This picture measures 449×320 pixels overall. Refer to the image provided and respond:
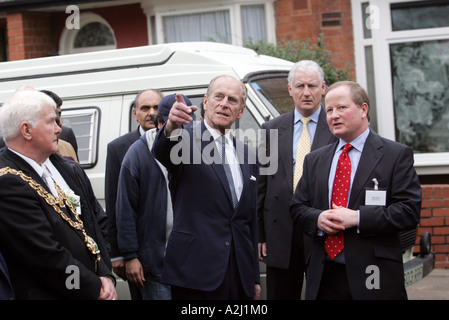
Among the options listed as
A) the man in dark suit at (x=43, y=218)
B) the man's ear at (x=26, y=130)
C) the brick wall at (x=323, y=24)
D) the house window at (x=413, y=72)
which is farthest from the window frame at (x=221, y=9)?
the man's ear at (x=26, y=130)

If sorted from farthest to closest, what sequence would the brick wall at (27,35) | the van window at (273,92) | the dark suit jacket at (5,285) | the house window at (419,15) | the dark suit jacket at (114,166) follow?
the brick wall at (27,35) < the house window at (419,15) < the van window at (273,92) < the dark suit jacket at (114,166) < the dark suit jacket at (5,285)

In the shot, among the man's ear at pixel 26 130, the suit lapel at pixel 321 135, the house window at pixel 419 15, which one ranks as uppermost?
the house window at pixel 419 15

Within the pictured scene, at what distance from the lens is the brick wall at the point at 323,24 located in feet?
35.0

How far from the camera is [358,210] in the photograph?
4441 millimetres

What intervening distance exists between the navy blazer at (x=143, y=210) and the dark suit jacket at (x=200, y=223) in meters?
0.95

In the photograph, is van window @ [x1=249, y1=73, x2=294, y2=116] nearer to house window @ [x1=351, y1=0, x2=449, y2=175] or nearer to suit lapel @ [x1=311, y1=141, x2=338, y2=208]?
suit lapel @ [x1=311, y1=141, x2=338, y2=208]

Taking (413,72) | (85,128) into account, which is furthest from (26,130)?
(413,72)

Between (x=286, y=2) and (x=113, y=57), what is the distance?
4.58m

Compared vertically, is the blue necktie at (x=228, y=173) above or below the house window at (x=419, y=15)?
below

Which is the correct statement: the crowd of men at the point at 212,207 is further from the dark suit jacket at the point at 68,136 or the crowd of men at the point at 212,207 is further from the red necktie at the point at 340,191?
the dark suit jacket at the point at 68,136

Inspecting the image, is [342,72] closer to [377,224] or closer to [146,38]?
[146,38]

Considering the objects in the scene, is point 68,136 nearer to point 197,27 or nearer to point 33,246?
point 33,246

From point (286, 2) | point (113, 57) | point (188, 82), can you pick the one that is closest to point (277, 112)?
point (188, 82)
